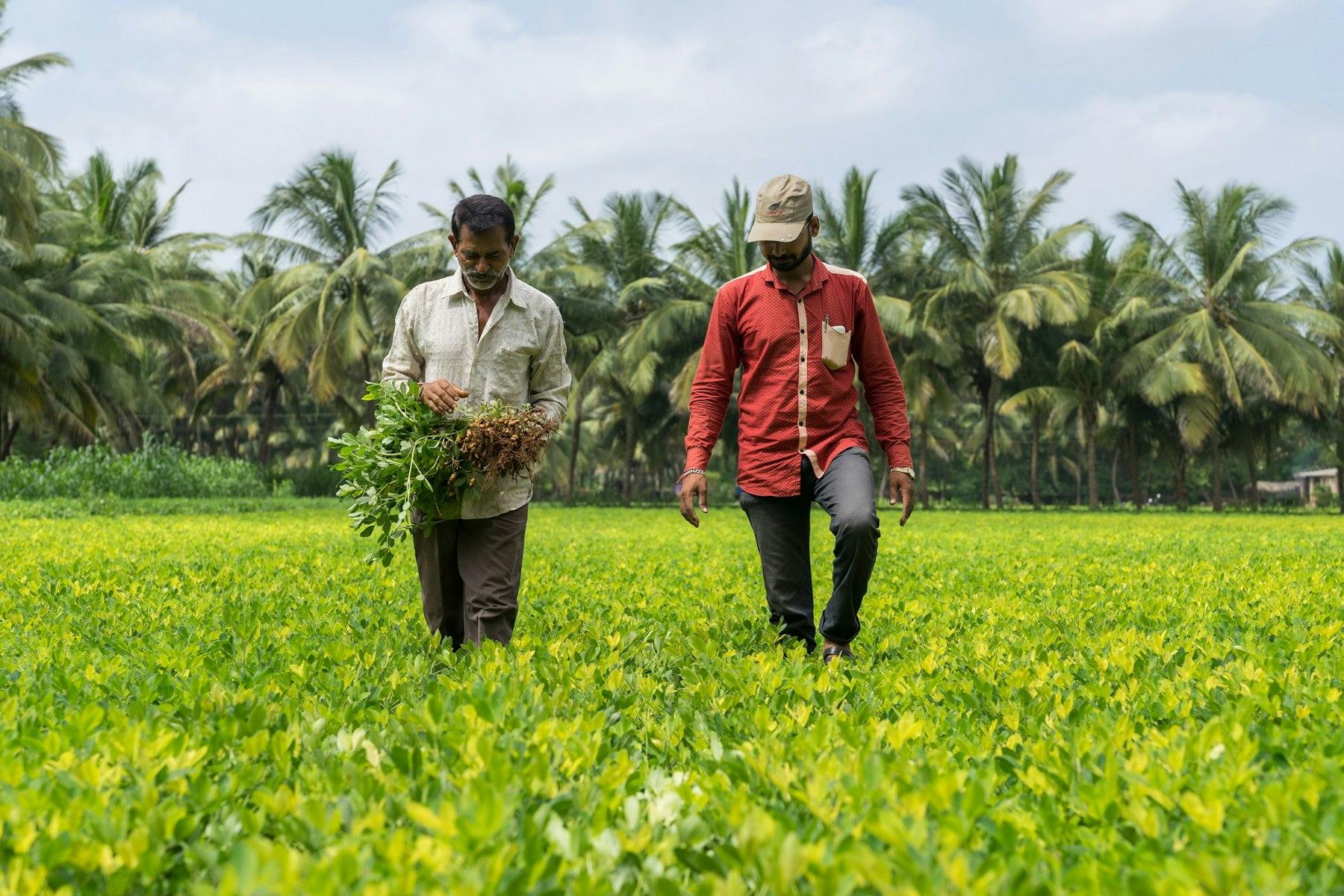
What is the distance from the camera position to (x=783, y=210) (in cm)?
456

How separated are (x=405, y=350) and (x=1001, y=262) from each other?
2797cm

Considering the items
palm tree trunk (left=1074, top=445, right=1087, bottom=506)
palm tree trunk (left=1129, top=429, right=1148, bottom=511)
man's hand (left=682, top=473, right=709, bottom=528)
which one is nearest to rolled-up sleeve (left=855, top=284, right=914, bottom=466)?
man's hand (left=682, top=473, right=709, bottom=528)

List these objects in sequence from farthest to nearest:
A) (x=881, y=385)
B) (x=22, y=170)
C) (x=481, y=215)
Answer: (x=22, y=170) → (x=881, y=385) → (x=481, y=215)

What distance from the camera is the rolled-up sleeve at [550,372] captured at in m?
4.85

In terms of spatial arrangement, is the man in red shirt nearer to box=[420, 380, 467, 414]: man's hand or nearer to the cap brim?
the cap brim

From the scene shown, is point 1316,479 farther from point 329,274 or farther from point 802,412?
point 802,412

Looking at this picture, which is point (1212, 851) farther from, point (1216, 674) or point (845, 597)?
point (845, 597)

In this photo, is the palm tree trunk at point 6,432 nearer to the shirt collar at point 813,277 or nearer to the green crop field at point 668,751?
the green crop field at point 668,751

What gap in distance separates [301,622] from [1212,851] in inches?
184

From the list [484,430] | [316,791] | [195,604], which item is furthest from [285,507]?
[316,791]

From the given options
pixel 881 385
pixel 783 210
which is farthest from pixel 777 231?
pixel 881 385

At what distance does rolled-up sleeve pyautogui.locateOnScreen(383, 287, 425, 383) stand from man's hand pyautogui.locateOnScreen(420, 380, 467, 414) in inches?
14.4

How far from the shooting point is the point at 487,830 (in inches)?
82.3

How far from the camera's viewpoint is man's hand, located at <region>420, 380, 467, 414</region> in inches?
173
